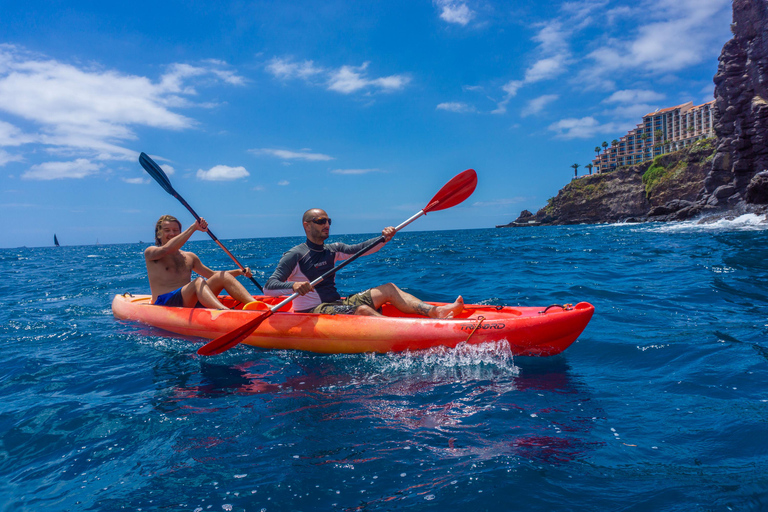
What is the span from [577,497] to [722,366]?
9.05ft

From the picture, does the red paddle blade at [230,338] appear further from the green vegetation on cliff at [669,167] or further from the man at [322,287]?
the green vegetation on cliff at [669,167]

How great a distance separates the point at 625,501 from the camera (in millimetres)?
2025

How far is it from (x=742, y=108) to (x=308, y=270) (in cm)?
4245

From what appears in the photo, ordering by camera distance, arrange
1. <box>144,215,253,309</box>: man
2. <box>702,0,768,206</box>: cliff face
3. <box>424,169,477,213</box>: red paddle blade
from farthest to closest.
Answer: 1. <box>702,0,768,206</box>: cliff face
2. <box>424,169,477,213</box>: red paddle blade
3. <box>144,215,253,309</box>: man

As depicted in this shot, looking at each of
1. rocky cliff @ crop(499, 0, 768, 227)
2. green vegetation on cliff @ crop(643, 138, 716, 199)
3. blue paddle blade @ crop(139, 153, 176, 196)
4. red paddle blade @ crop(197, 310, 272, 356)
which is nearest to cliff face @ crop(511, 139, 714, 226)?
green vegetation on cliff @ crop(643, 138, 716, 199)

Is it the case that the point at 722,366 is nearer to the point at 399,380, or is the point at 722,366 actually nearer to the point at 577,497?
the point at 577,497

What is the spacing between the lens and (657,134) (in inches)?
4001

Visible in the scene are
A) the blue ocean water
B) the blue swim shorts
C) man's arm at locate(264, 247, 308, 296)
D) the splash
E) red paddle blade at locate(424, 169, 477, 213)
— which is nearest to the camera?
the blue ocean water

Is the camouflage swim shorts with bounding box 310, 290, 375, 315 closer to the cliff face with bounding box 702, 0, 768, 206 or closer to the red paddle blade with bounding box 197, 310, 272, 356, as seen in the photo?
the red paddle blade with bounding box 197, 310, 272, 356

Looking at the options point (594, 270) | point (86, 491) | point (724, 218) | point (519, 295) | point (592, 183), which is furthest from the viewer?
point (592, 183)

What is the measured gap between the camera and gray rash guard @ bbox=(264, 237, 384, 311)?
4.95 m

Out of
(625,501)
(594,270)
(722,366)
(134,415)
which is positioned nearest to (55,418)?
(134,415)

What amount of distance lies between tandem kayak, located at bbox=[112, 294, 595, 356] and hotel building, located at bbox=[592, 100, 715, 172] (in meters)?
115

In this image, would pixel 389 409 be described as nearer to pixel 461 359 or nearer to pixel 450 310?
pixel 461 359
